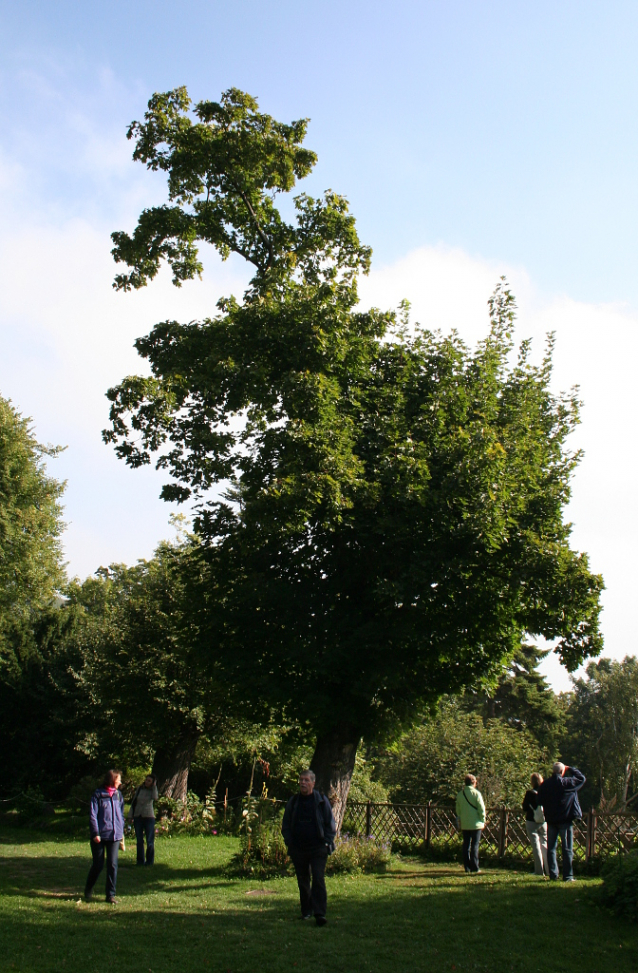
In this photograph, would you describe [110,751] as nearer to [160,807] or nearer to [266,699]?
[160,807]

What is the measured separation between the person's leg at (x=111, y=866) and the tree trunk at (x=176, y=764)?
43.4ft

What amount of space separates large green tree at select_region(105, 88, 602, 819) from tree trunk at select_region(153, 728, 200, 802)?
10509 millimetres

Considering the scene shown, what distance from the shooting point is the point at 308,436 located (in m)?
12.8

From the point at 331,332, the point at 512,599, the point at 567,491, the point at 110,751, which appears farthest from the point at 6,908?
the point at 110,751

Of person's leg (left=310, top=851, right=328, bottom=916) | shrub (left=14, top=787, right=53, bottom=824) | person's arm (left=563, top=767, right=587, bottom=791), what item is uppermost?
person's arm (left=563, top=767, right=587, bottom=791)

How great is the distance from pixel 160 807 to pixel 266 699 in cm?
1055

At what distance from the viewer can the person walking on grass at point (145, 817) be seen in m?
14.9

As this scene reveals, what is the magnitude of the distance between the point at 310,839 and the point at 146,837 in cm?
746

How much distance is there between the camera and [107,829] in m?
Result: 10.5

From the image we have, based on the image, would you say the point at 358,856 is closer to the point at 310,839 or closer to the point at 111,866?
the point at 111,866

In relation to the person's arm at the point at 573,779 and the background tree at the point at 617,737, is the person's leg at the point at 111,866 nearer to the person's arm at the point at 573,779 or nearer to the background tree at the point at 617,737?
the person's arm at the point at 573,779

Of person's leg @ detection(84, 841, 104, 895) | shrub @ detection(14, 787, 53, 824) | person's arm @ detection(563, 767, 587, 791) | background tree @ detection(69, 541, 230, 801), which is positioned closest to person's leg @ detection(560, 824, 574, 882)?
person's arm @ detection(563, 767, 587, 791)

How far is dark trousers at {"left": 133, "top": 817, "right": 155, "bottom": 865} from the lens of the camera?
588 inches

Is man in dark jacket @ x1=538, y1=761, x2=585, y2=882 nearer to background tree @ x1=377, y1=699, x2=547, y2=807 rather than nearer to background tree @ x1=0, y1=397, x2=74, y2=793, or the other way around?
background tree @ x1=377, y1=699, x2=547, y2=807
